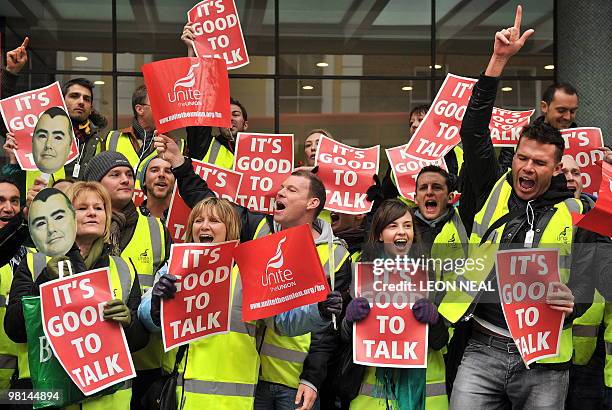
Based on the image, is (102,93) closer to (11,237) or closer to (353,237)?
(353,237)

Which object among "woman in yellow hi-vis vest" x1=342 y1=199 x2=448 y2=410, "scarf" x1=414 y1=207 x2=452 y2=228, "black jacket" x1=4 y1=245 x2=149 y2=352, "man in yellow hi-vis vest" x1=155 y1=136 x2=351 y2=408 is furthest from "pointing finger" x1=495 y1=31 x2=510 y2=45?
"black jacket" x1=4 y1=245 x2=149 y2=352

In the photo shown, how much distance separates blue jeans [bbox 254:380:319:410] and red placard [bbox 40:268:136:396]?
32.3 inches

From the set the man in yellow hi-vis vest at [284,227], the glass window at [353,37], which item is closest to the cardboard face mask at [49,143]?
the man in yellow hi-vis vest at [284,227]

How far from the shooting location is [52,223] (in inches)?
230

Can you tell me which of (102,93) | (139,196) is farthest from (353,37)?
(139,196)

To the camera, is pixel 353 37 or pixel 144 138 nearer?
pixel 144 138

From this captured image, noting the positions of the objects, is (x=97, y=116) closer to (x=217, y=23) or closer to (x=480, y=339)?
(x=217, y=23)

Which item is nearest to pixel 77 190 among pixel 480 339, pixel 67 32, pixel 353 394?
pixel 353 394

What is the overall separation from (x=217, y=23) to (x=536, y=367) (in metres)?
4.12

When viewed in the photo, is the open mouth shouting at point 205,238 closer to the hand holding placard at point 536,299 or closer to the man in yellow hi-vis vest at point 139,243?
the man in yellow hi-vis vest at point 139,243

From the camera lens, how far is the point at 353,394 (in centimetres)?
634

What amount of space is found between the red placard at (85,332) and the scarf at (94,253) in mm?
228

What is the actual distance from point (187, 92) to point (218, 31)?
4.50ft

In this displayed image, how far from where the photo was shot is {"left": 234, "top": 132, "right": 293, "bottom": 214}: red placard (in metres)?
7.97
